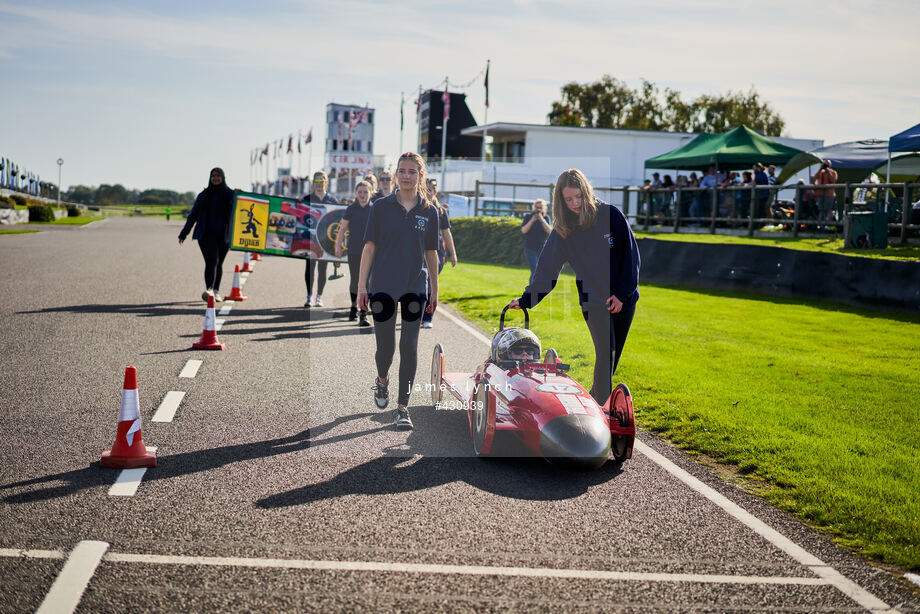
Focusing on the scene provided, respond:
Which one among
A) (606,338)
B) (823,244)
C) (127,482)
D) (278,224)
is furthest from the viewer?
(823,244)

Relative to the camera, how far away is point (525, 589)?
385 cm

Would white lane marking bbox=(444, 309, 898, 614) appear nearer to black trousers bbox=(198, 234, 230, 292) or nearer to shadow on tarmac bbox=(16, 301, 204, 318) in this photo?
shadow on tarmac bbox=(16, 301, 204, 318)

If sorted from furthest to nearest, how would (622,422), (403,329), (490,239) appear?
(490,239), (403,329), (622,422)

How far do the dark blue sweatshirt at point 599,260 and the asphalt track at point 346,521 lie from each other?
1172 millimetres

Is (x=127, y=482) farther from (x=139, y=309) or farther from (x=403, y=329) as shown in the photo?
(x=139, y=309)

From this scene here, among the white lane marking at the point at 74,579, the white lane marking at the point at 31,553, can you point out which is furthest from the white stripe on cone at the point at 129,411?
the white lane marking at the point at 31,553

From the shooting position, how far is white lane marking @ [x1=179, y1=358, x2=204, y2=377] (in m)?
8.57

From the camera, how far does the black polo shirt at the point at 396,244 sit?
6.74m

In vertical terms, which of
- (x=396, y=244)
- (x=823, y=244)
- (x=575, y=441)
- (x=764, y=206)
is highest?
(x=764, y=206)

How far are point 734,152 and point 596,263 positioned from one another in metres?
22.7

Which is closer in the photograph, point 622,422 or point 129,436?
point 129,436

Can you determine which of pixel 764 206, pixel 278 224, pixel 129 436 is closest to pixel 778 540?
pixel 129 436

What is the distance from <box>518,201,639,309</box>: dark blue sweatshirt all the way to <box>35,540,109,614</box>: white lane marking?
341 centimetres

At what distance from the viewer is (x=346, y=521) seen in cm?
464
